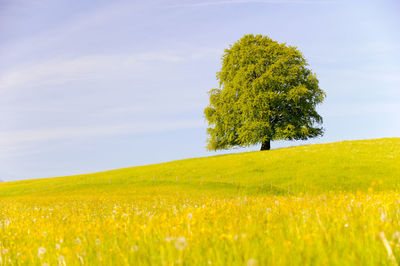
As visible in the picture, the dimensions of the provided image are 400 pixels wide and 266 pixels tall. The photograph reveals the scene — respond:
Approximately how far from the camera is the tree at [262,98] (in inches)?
1857

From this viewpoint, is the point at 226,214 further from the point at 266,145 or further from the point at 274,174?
the point at 266,145

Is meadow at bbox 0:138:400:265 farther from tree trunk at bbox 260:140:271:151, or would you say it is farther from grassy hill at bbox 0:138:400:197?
tree trunk at bbox 260:140:271:151

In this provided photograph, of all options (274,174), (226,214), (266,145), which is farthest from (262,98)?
(226,214)

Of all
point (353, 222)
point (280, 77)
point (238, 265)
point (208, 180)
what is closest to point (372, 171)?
point (208, 180)

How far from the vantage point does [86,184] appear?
134 ft

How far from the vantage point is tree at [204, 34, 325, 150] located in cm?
4716

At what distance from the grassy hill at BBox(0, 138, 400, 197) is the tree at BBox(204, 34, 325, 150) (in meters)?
6.37

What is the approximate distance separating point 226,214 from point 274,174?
28.2 m

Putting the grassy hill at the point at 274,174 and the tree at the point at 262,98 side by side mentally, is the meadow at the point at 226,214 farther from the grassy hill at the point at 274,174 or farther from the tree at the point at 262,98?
the tree at the point at 262,98

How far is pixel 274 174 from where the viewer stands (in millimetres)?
33656

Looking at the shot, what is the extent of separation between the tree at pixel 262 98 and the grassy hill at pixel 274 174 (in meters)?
6.37

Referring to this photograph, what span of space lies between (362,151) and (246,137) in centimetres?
1500

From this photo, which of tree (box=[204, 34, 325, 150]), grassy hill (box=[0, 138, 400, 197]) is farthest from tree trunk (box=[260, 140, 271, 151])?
grassy hill (box=[0, 138, 400, 197])

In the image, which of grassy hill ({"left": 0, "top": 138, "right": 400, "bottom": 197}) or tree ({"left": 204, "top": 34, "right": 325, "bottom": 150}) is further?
tree ({"left": 204, "top": 34, "right": 325, "bottom": 150})
